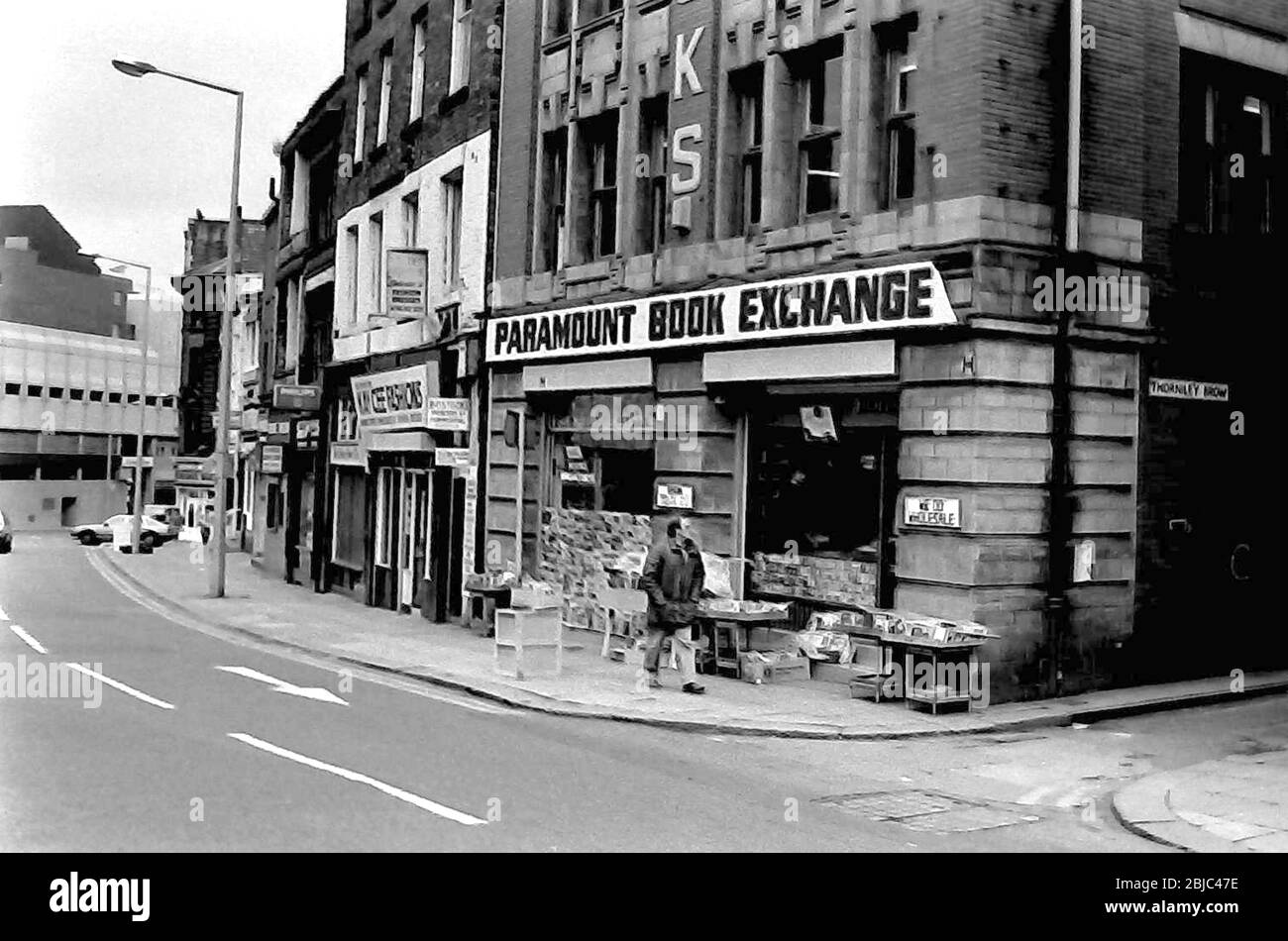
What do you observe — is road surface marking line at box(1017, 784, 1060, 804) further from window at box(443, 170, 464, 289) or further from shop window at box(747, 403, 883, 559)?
window at box(443, 170, 464, 289)

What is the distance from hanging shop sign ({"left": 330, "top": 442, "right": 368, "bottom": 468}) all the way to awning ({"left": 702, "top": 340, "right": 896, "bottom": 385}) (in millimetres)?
13350

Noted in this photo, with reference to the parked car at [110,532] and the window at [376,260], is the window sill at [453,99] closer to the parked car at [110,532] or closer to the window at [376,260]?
the window at [376,260]

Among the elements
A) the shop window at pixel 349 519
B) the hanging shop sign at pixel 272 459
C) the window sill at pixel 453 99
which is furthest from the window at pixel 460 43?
the hanging shop sign at pixel 272 459

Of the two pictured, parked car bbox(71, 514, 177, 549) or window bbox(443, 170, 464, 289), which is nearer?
window bbox(443, 170, 464, 289)

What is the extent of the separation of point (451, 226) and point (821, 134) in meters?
10.8

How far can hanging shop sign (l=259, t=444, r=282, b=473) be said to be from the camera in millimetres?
37438

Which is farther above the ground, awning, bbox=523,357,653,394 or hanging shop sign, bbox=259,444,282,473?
awning, bbox=523,357,653,394

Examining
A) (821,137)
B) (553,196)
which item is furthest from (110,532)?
(821,137)

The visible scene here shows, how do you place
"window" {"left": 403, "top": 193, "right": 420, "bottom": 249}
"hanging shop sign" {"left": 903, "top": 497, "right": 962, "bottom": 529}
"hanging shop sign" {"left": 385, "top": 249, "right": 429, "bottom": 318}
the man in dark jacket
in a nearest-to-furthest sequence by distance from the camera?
"hanging shop sign" {"left": 903, "top": 497, "right": 962, "bottom": 529}, the man in dark jacket, "hanging shop sign" {"left": 385, "top": 249, "right": 429, "bottom": 318}, "window" {"left": 403, "top": 193, "right": 420, "bottom": 249}

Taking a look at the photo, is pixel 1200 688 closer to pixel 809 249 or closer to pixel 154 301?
pixel 809 249

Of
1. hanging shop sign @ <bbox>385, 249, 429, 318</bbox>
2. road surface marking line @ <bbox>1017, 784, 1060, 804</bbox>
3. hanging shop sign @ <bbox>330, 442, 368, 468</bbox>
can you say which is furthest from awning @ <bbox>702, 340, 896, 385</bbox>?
hanging shop sign @ <bbox>330, 442, 368, 468</bbox>

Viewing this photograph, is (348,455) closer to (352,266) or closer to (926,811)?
(352,266)

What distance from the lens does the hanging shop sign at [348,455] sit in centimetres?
2952

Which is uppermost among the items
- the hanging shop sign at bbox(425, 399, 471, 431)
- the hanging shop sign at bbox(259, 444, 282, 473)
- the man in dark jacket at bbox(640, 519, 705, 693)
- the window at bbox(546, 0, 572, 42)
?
the window at bbox(546, 0, 572, 42)
